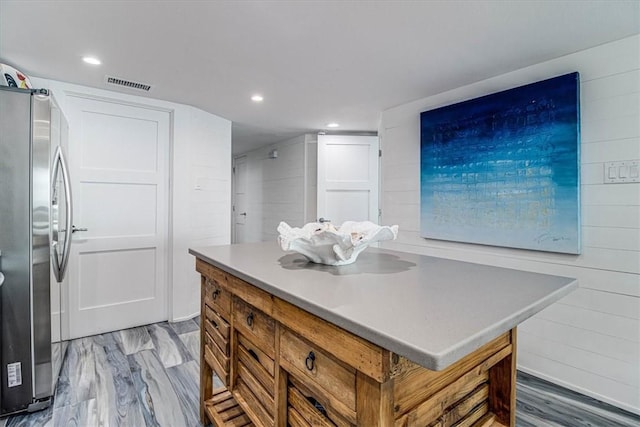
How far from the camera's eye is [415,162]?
10.1ft

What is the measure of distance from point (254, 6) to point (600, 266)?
2.52 m

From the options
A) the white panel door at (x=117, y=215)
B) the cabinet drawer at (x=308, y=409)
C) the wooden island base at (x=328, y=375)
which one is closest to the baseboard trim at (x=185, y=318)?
the white panel door at (x=117, y=215)

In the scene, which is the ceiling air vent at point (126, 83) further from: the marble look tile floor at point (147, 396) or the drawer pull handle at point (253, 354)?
the drawer pull handle at point (253, 354)

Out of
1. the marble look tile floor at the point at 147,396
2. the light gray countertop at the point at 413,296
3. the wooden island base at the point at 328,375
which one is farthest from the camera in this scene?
the marble look tile floor at the point at 147,396

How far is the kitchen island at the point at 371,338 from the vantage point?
0.70m

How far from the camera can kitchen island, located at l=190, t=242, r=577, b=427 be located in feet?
2.30

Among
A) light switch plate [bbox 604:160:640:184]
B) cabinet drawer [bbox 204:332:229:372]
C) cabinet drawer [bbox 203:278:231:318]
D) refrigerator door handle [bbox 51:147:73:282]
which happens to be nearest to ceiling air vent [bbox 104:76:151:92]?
refrigerator door handle [bbox 51:147:73:282]

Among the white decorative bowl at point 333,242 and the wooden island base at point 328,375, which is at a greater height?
the white decorative bowl at point 333,242

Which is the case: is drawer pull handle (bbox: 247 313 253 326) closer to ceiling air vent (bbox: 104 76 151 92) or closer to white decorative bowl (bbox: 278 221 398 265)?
white decorative bowl (bbox: 278 221 398 265)

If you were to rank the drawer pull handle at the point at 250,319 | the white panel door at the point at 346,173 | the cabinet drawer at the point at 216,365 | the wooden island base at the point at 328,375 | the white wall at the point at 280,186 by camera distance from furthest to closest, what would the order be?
the white wall at the point at 280,186
the white panel door at the point at 346,173
the cabinet drawer at the point at 216,365
the drawer pull handle at the point at 250,319
the wooden island base at the point at 328,375

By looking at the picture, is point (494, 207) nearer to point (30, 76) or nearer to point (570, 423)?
point (570, 423)

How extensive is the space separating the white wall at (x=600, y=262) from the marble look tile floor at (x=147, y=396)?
6.8 inches

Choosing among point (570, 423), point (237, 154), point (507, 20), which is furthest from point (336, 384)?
point (237, 154)

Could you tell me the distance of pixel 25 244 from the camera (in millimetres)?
1724
